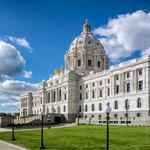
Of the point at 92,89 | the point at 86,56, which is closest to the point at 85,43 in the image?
the point at 86,56

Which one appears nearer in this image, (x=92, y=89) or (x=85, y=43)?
(x=92, y=89)

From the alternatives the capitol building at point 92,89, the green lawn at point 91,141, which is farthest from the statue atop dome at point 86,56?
the green lawn at point 91,141

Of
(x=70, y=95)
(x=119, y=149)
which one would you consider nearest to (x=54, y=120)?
(x=70, y=95)

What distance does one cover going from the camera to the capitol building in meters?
100

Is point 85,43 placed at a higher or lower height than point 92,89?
higher

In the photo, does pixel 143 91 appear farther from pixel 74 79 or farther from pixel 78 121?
pixel 74 79

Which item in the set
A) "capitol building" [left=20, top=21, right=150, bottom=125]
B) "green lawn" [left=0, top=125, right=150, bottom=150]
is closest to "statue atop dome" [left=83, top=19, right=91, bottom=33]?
"capitol building" [left=20, top=21, right=150, bottom=125]

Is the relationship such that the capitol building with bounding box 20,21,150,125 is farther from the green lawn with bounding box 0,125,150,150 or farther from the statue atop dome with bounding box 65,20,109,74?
the green lawn with bounding box 0,125,150,150

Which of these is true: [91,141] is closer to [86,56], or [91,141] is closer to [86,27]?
[86,56]

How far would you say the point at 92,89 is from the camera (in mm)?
130625

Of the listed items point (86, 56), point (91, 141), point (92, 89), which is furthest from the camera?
point (86, 56)

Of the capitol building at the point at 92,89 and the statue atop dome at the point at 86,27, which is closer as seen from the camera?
the capitol building at the point at 92,89

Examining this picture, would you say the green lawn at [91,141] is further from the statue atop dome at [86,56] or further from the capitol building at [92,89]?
the statue atop dome at [86,56]

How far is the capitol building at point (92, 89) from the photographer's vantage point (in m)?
100
